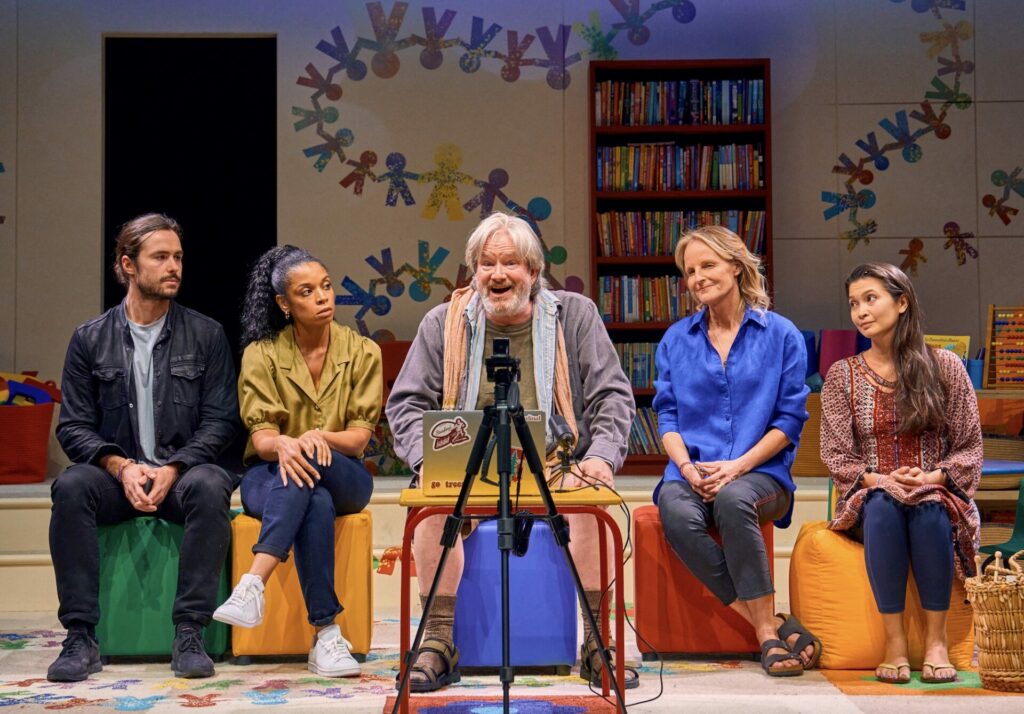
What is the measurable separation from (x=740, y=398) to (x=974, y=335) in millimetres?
3285

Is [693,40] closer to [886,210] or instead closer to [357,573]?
[886,210]

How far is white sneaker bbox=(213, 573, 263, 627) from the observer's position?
2.97 metres

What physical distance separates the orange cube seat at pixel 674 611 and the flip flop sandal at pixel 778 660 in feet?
0.58

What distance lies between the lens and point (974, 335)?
6133mm

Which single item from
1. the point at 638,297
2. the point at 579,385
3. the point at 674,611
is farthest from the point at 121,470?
the point at 638,297

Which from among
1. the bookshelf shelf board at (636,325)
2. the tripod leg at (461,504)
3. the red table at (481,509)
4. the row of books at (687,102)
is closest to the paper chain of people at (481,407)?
the red table at (481,509)

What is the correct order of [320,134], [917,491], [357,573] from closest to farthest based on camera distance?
[917,491]
[357,573]
[320,134]

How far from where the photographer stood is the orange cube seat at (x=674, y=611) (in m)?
3.26

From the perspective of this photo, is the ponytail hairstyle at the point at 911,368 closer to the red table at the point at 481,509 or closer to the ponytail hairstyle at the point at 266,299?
the red table at the point at 481,509

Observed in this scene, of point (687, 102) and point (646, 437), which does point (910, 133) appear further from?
point (646, 437)

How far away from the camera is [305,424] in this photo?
345 centimetres

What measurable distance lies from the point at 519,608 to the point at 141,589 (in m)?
1.06

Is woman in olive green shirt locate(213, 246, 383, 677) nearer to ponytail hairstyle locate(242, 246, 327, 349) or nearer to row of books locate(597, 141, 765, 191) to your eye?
ponytail hairstyle locate(242, 246, 327, 349)

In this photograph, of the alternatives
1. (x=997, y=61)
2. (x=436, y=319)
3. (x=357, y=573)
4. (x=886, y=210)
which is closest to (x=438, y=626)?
(x=357, y=573)
